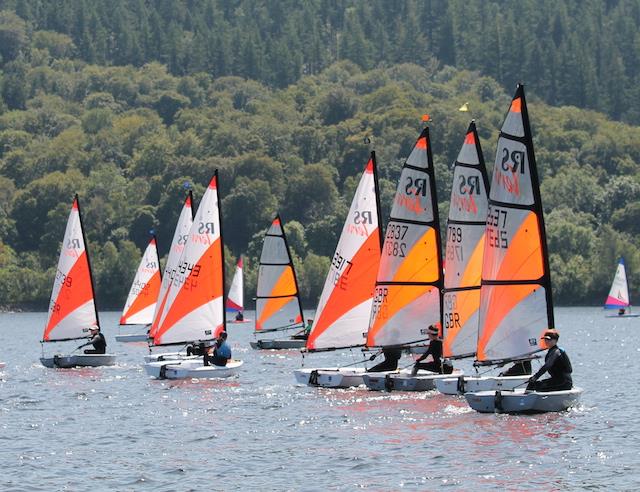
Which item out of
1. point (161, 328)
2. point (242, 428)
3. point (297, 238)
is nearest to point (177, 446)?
point (242, 428)

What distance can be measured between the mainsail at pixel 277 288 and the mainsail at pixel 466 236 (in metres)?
30.5

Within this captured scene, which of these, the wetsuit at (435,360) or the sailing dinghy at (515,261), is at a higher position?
the sailing dinghy at (515,261)

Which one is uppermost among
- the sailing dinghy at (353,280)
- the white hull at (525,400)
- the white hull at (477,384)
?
the sailing dinghy at (353,280)

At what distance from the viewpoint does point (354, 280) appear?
51.4 m

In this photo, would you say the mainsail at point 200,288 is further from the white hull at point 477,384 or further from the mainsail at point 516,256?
the mainsail at point 516,256

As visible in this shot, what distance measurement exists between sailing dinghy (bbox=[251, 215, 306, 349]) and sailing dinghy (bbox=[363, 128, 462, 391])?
29310 mm

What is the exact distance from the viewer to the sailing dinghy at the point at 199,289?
5606 cm

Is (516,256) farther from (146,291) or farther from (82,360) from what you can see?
(146,291)

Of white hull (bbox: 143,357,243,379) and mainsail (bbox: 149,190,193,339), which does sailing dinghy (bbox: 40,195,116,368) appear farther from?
white hull (bbox: 143,357,243,379)

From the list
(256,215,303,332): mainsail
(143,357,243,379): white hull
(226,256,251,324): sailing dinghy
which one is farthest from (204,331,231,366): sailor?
(226,256,251,324): sailing dinghy

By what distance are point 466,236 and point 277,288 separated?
31.8 m

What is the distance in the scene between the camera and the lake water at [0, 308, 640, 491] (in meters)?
32.6

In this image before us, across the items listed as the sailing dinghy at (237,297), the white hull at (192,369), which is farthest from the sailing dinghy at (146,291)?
the white hull at (192,369)

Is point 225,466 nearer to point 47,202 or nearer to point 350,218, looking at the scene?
point 350,218
